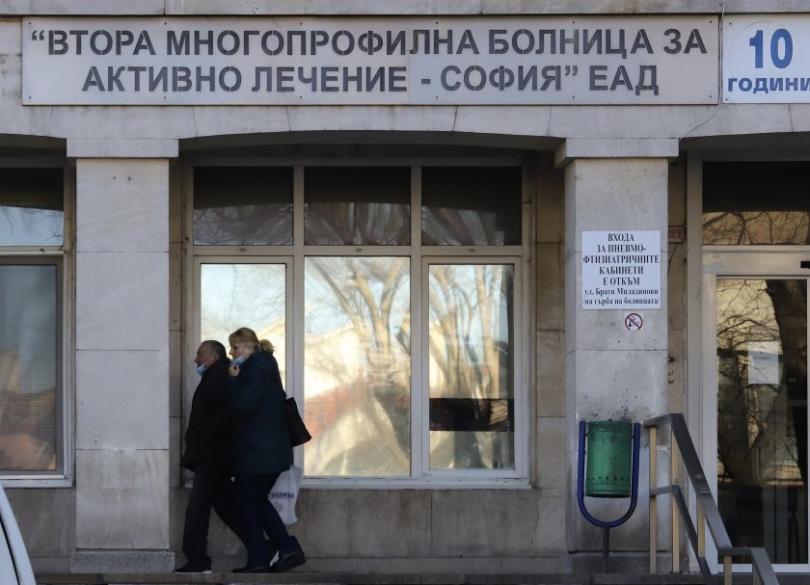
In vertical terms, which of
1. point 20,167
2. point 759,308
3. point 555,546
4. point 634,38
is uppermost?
point 634,38

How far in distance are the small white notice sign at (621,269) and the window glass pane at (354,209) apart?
6.14ft

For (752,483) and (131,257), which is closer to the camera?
(131,257)

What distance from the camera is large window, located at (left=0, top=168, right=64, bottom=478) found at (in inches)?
468

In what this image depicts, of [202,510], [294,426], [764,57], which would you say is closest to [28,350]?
[202,510]

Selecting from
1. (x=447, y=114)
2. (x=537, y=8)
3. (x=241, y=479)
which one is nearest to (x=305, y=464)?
(x=241, y=479)

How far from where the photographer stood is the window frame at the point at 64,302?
38.8 ft

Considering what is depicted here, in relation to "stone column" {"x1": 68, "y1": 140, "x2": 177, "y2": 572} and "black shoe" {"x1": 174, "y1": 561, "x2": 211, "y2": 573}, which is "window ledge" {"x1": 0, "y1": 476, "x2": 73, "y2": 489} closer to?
"stone column" {"x1": 68, "y1": 140, "x2": 177, "y2": 572}

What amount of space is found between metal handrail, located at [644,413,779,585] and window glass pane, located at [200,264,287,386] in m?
3.13

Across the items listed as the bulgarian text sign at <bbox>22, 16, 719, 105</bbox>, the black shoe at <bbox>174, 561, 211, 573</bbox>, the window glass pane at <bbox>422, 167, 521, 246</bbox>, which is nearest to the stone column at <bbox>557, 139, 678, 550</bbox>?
the bulgarian text sign at <bbox>22, 16, 719, 105</bbox>

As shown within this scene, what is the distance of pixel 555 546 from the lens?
11711 millimetres

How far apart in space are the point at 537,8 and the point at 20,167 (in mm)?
4168

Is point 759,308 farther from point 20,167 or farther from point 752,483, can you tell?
point 20,167

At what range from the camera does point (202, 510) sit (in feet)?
35.7

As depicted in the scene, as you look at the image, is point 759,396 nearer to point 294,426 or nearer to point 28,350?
point 294,426
